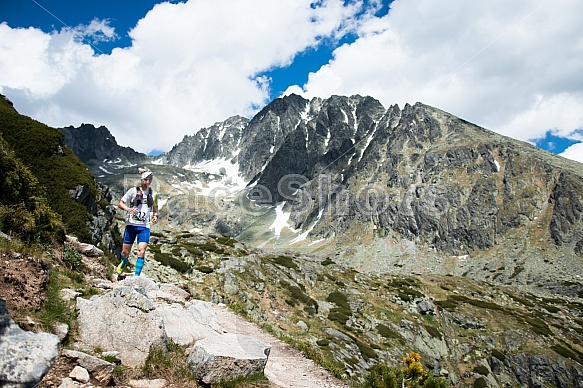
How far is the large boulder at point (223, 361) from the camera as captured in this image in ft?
20.5

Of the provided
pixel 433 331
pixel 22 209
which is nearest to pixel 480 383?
pixel 433 331

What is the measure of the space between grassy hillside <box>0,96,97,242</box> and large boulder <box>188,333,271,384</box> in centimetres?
1572

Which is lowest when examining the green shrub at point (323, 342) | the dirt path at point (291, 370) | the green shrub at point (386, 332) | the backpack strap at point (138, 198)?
the green shrub at point (386, 332)

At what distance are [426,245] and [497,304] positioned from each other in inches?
3532

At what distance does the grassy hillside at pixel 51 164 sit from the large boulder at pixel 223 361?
15724mm

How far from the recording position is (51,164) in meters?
22.0

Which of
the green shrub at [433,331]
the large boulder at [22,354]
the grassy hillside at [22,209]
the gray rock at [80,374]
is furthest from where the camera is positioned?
the green shrub at [433,331]

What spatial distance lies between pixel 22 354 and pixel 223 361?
11.2ft

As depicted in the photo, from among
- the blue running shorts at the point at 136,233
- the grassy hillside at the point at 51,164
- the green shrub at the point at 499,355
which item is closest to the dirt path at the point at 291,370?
the blue running shorts at the point at 136,233

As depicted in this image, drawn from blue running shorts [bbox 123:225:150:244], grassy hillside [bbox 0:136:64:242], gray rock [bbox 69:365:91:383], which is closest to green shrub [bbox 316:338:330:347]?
blue running shorts [bbox 123:225:150:244]

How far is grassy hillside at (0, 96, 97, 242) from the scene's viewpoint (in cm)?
1966

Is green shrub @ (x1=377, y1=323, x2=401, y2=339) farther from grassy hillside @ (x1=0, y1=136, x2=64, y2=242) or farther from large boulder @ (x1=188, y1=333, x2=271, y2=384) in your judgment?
grassy hillside @ (x1=0, y1=136, x2=64, y2=242)

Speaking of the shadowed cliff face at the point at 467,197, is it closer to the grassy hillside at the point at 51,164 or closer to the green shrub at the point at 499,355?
the green shrub at the point at 499,355

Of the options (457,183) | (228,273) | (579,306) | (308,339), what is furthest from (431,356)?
(457,183)
